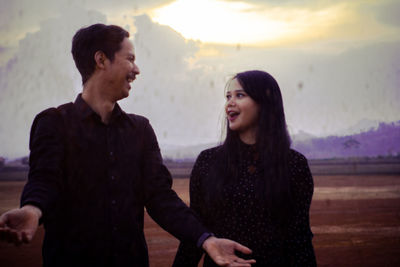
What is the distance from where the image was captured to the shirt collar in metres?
2.54

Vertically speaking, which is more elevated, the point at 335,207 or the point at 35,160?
the point at 35,160

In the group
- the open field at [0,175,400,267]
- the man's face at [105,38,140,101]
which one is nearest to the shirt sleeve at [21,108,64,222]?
the man's face at [105,38,140,101]

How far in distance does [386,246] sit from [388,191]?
38.6ft

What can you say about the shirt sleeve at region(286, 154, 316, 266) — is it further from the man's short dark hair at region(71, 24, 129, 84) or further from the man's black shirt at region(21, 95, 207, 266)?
the man's short dark hair at region(71, 24, 129, 84)

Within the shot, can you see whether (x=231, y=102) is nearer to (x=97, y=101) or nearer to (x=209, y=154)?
(x=209, y=154)

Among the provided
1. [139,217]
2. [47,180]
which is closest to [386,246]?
[139,217]

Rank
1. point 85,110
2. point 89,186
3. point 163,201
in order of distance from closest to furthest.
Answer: point 89,186
point 85,110
point 163,201

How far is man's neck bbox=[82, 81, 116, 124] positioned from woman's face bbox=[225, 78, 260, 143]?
80 centimetres

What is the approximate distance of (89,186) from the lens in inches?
95.4

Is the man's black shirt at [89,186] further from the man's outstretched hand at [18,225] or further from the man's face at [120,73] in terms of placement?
the man's outstretched hand at [18,225]

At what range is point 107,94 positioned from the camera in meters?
2.65

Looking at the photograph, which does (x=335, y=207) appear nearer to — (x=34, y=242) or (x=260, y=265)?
(x=34, y=242)

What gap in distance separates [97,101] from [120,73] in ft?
0.66

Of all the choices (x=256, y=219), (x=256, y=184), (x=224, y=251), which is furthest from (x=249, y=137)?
(x=224, y=251)
